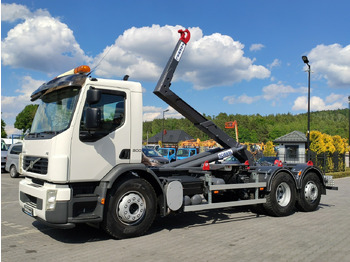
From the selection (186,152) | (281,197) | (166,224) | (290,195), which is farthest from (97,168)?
(186,152)

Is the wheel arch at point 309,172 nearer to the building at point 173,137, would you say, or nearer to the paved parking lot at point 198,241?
the paved parking lot at point 198,241

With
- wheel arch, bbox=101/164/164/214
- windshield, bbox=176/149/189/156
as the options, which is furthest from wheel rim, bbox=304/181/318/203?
windshield, bbox=176/149/189/156

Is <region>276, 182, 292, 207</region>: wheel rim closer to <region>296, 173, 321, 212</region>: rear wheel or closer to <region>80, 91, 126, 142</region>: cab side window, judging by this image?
<region>296, 173, 321, 212</region>: rear wheel

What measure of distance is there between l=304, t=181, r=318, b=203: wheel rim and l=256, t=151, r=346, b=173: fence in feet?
44.4

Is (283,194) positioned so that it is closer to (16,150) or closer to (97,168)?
(97,168)

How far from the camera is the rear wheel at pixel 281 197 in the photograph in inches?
320

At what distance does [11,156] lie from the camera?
1900 centimetres

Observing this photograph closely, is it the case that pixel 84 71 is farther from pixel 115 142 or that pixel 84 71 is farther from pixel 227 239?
pixel 227 239

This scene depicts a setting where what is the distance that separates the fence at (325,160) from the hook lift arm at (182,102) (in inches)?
594

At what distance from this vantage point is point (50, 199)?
5.40 metres

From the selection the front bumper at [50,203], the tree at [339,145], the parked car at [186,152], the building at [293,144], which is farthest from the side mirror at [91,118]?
the tree at [339,145]

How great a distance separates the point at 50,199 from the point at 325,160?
20.7 meters

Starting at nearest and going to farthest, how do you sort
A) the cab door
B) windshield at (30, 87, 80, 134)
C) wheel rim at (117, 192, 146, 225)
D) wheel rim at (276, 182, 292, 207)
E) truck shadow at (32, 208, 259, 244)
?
the cab door → windshield at (30, 87, 80, 134) → wheel rim at (117, 192, 146, 225) → truck shadow at (32, 208, 259, 244) → wheel rim at (276, 182, 292, 207)

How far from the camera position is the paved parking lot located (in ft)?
16.8
